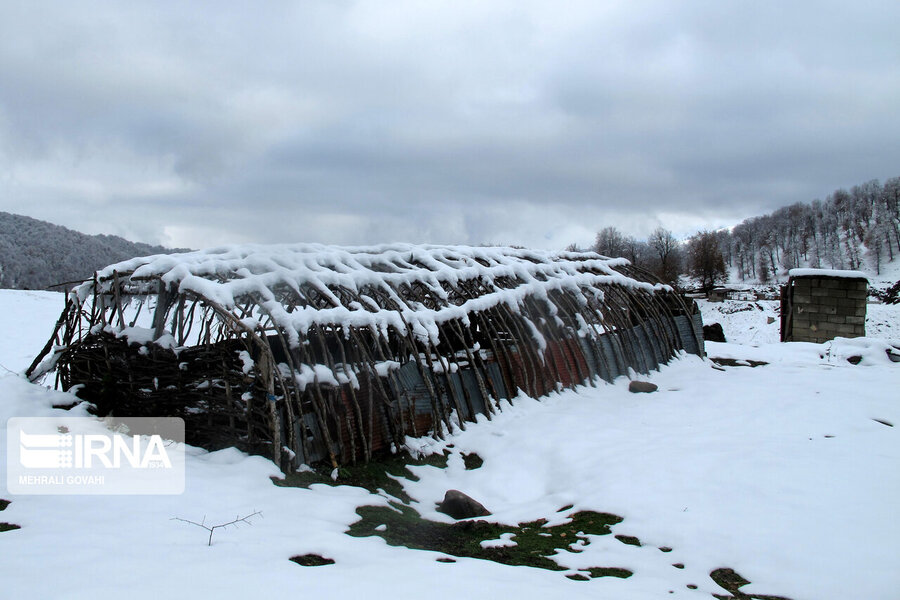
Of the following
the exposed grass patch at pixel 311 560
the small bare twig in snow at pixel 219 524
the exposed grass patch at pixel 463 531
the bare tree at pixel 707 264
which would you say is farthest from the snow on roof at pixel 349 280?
the bare tree at pixel 707 264

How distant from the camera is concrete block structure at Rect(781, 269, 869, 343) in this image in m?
15.8

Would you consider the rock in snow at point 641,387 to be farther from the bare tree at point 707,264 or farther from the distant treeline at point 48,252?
the bare tree at point 707,264

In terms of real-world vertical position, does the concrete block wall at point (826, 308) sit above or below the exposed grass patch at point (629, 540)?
above

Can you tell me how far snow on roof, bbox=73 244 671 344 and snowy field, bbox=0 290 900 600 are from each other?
161 cm

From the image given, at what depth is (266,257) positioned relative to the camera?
6906 mm

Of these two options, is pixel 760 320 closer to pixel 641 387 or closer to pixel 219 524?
pixel 641 387

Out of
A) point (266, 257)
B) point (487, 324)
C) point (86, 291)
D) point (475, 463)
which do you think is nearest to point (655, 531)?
point (475, 463)

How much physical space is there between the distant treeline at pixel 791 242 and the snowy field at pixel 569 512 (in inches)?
2048

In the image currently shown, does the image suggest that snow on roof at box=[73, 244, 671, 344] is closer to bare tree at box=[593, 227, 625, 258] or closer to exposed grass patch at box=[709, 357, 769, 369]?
exposed grass patch at box=[709, 357, 769, 369]

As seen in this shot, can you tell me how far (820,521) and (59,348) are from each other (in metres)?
8.40

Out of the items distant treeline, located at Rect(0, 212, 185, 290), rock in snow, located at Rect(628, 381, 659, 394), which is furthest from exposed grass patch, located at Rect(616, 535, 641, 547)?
distant treeline, located at Rect(0, 212, 185, 290)

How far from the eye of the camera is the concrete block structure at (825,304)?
15797mm

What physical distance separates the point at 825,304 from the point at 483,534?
16.2 metres

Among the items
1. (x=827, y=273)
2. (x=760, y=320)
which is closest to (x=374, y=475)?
Result: (x=827, y=273)
